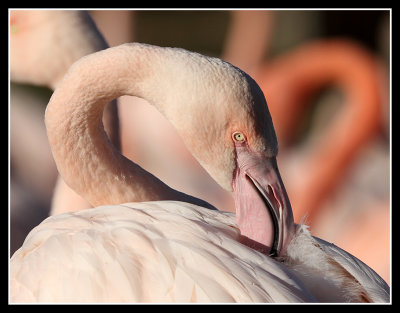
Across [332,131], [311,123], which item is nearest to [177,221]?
[332,131]

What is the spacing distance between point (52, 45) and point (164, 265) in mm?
1599

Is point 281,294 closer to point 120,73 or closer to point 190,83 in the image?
point 190,83

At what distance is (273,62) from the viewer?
6.13 m

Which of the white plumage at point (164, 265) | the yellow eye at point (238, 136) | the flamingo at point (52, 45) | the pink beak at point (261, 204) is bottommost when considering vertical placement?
the white plumage at point (164, 265)

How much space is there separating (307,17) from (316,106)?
833 millimetres

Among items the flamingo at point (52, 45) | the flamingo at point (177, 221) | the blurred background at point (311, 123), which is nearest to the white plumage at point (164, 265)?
the flamingo at point (177, 221)

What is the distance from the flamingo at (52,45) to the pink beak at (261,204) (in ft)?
3.17

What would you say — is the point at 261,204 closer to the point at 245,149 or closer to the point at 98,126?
the point at 245,149

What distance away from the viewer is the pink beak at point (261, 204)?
1835mm

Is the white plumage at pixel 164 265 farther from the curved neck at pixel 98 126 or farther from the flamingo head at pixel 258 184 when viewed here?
the curved neck at pixel 98 126

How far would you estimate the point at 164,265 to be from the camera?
160cm

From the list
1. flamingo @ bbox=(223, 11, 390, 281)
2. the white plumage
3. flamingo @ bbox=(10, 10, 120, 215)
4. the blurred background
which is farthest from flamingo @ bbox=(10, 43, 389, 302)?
flamingo @ bbox=(223, 11, 390, 281)

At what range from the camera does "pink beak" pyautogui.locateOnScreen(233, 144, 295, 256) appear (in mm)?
1835

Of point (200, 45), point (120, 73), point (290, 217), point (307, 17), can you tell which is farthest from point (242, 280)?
point (200, 45)
